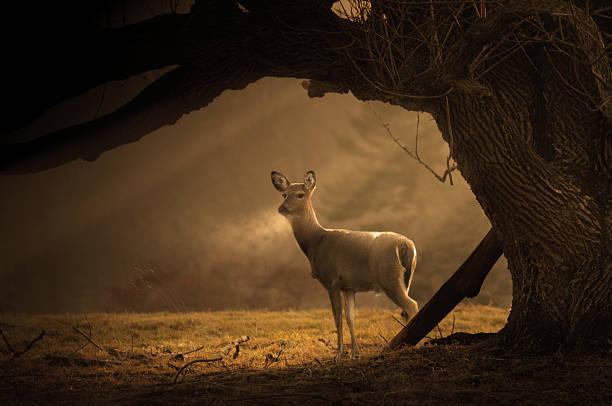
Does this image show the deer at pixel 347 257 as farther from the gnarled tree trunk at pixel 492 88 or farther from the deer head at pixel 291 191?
the gnarled tree trunk at pixel 492 88

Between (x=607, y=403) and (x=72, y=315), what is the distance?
8.49 metres

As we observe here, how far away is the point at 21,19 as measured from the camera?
5.87m

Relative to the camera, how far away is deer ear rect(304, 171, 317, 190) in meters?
6.49

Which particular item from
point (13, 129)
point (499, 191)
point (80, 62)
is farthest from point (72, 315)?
point (499, 191)

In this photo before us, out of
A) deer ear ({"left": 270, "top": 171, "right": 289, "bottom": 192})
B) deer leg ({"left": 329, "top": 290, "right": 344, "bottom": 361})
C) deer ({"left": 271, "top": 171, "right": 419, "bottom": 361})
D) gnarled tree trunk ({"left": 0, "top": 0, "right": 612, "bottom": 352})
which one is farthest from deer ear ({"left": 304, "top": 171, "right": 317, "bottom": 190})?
deer leg ({"left": 329, "top": 290, "right": 344, "bottom": 361})

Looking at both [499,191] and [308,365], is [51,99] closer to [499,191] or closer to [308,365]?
[308,365]

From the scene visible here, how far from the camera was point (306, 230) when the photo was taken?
6.75 m

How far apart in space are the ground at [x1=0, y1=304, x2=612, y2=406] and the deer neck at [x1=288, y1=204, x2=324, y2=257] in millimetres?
1253

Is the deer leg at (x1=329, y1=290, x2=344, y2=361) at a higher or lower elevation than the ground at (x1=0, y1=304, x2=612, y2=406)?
higher

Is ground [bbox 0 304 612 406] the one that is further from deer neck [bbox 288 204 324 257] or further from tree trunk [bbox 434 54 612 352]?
Answer: deer neck [bbox 288 204 324 257]

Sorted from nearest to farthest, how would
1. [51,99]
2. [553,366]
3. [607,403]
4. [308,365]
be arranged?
[607,403] < [553,366] < [308,365] < [51,99]

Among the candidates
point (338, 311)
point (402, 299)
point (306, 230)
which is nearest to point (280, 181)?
point (306, 230)

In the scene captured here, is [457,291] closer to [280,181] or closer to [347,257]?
[347,257]

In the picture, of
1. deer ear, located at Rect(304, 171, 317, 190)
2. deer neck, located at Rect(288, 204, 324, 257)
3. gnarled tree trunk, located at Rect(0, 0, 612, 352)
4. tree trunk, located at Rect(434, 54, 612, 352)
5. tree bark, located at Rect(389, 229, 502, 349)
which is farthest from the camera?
deer neck, located at Rect(288, 204, 324, 257)
